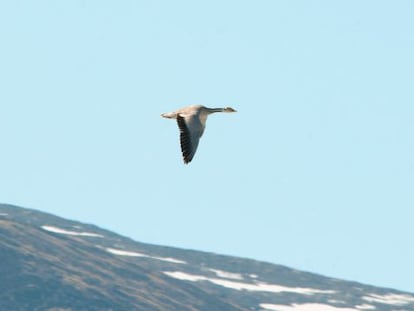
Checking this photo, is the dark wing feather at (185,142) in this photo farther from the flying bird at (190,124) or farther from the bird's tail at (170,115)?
the bird's tail at (170,115)

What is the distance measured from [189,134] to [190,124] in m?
1.60

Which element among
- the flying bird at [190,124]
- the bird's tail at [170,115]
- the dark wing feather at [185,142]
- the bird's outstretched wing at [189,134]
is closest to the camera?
the dark wing feather at [185,142]

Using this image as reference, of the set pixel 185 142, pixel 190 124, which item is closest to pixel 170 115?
pixel 190 124

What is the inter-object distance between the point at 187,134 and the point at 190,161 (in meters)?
2.71

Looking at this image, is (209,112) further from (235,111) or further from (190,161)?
(190,161)

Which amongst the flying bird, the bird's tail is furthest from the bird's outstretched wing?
the bird's tail

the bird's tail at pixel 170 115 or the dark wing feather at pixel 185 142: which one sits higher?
the bird's tail at pixel 170 115

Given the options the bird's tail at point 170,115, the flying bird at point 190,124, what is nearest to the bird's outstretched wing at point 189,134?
the flying bird at point 190,124

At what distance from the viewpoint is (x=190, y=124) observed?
190ft

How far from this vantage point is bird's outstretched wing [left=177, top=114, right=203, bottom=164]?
54594 millimetres

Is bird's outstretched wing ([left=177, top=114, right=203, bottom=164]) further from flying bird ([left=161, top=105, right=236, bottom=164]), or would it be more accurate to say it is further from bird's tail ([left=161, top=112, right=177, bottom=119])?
bird's tail ([left=161, top=112, right=177, bottom=119])

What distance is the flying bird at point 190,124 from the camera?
180 feet

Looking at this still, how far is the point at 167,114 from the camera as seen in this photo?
60281 mm

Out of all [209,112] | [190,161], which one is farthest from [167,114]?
[190,161]
